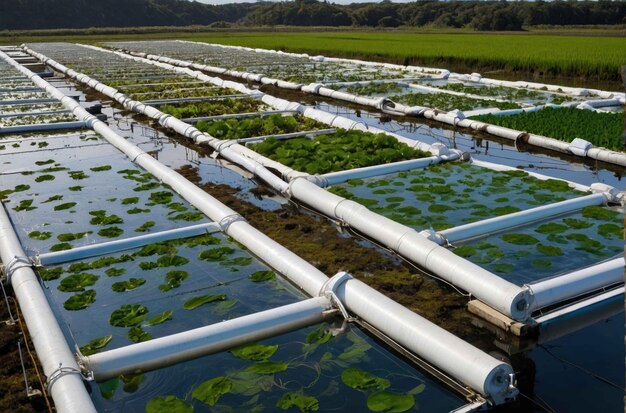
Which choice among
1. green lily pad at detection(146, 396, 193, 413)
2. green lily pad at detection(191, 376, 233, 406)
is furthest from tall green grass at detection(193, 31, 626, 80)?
green lily pad at detection(146, 396, 193, 413)

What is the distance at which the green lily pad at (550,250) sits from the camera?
5.96 meters

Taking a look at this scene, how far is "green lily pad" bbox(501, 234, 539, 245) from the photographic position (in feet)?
20.6

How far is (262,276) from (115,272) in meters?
1.45

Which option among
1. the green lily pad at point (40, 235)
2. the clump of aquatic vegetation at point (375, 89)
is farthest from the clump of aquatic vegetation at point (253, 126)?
the clump of aquatic vegetation at point (375, 89)

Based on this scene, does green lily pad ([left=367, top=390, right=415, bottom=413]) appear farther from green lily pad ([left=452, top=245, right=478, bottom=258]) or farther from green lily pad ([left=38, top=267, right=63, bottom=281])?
green lily pad ([left=38, top=267, right=63, bottom=281])

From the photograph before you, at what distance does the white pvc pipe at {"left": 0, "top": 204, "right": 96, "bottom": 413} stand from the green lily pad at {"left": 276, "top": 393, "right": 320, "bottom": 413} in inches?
46.6

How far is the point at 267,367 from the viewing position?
4246 millimetres

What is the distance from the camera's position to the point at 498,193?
25.8ft

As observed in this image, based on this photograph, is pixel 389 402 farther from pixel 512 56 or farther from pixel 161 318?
pixel 512 56

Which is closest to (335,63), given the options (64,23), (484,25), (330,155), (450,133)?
(450,133)

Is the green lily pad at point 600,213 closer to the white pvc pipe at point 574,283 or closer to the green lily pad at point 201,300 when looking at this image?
the white pvc pipe at point 574,283

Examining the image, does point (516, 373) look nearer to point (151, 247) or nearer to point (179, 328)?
point (179, 328)


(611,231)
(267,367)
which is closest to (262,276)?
(267,367)

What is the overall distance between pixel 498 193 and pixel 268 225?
314 cm
